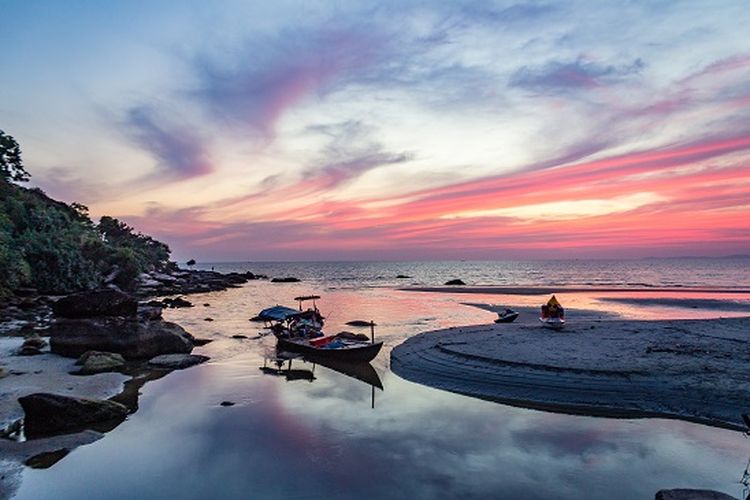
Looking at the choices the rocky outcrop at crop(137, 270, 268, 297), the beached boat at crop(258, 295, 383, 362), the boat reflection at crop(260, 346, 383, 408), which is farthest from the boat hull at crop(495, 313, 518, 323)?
the rocky outcrop at crop(137, 270, 268, 297)

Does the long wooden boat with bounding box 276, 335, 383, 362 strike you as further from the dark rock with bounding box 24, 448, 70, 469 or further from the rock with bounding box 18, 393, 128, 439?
the dark rock with bounding box 24, 448, 70, 469

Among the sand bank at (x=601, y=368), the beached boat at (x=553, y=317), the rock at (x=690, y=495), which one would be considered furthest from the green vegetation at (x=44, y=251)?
the rock at (x=690, y=495)

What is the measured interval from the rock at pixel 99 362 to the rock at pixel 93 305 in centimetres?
551

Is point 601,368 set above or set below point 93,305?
below

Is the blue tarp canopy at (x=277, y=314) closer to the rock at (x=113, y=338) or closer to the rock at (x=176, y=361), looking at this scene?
the rock at (x=176, y=361)

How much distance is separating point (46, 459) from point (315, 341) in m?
16.4

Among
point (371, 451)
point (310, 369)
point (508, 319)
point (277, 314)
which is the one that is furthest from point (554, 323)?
point (371, 451)

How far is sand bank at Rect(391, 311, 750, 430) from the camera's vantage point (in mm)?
16969

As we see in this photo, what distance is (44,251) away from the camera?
168ft

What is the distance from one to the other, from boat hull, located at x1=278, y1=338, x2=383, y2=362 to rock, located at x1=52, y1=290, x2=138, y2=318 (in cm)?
1149

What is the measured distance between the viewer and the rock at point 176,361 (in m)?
24.5

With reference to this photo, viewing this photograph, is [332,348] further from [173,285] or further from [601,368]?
[173,285]

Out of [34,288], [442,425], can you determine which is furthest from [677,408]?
[34,288]

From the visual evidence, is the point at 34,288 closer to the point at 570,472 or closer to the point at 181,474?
the point at 181,474
